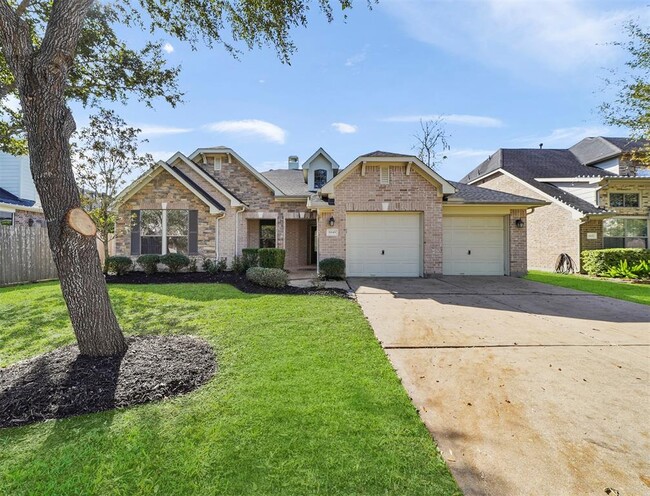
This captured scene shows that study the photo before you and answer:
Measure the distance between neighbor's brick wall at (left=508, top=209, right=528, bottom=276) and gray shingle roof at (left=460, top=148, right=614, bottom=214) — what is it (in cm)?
569

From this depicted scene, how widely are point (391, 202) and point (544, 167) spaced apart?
15.0 meters

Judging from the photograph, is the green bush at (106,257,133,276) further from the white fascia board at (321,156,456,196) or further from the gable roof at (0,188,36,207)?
the white fascia board at (321,156,456,196)

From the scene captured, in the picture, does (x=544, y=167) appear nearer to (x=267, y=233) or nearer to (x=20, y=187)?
(x=267, y=233)

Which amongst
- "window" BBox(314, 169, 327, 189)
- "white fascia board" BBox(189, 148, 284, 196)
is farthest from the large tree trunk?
"window" BBox(314, 169, 327, 189)

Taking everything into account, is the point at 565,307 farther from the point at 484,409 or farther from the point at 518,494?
the point at 518,494

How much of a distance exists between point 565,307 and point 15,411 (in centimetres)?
960

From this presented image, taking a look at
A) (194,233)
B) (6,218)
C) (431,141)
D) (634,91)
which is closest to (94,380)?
(194,233)

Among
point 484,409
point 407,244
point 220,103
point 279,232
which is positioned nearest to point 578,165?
point 407,244

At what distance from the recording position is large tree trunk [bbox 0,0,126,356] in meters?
3.71

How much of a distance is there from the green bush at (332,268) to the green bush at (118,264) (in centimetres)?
747

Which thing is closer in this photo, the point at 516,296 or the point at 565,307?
the point at 565,307

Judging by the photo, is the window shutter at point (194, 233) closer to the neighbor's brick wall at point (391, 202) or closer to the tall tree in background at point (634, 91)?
the neighbor's brick wall at point (391, 202)

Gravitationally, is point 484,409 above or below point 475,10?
below

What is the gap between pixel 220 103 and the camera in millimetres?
11484
